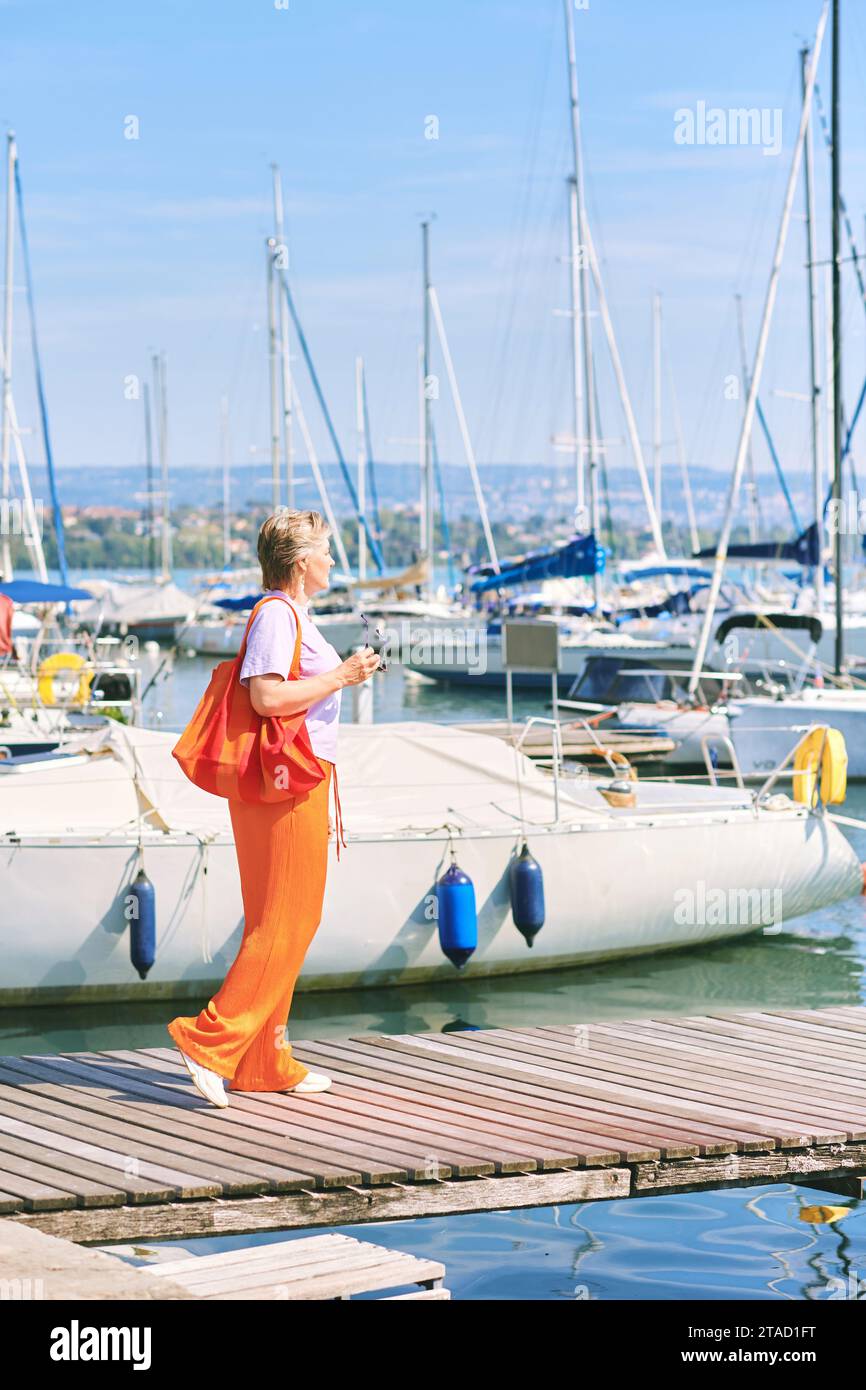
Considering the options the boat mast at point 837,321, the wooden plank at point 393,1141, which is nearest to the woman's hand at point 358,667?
the wooden plank at point 393,1141

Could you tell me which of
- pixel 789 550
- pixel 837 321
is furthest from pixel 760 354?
pixel 789 550

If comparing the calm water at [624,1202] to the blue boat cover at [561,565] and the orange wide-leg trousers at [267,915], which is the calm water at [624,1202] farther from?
the blue boat cover at [561,565]

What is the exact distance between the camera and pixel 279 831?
5.62 metres

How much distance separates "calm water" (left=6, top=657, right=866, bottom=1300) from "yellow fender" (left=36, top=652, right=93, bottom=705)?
10114 mm

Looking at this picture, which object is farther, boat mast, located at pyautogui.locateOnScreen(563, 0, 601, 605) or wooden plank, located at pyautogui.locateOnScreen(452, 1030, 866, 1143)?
boat mast, located at pyautogui.locateOnScreen(563, 0, 601, 605)

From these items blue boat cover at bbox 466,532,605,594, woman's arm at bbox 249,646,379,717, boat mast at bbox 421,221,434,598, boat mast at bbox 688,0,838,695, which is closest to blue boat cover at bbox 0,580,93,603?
boat mast at bbox 688,0,838,695

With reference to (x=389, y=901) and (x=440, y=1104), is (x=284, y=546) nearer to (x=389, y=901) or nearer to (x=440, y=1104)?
(x=440, y=1104)

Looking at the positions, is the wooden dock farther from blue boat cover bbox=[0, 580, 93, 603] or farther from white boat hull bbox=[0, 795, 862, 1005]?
blue boat cover bbox=[0, 580, 93, 603]

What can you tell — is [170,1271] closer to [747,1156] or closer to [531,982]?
[747,1156]

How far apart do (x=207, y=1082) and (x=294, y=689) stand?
4.79 feet

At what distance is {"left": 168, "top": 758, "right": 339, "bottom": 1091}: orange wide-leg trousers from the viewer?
5625mm

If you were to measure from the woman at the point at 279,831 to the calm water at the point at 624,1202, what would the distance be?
0.75 m

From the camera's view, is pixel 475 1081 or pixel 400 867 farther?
pixel 400 867

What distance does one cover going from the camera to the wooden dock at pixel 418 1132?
17.7 ft
